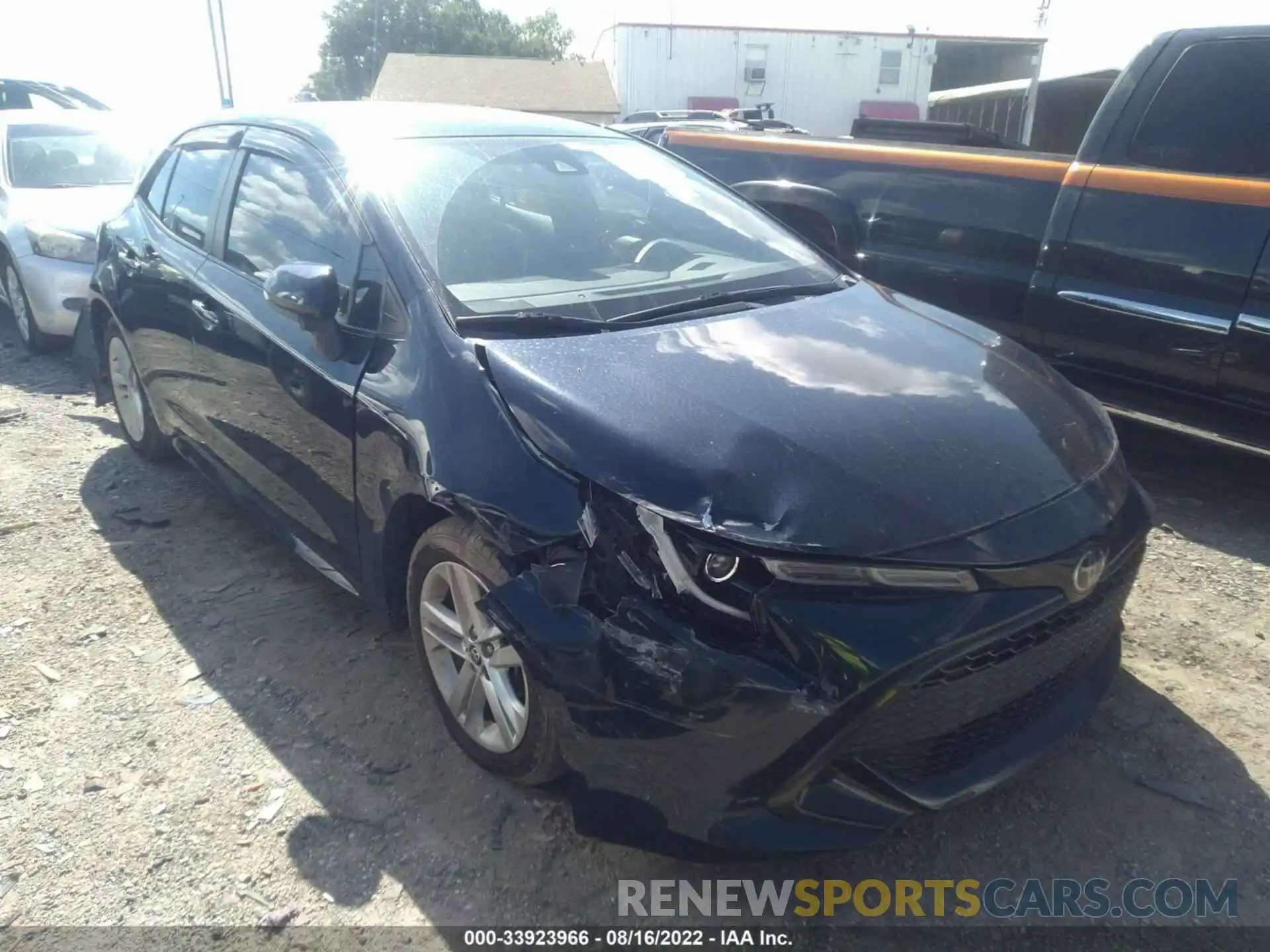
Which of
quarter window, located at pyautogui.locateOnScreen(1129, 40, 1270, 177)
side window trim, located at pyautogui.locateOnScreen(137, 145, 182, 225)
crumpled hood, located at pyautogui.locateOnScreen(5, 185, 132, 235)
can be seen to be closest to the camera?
quarter window, located at pyautogui.locateOnScreen(1129, 40, 1270, 177)

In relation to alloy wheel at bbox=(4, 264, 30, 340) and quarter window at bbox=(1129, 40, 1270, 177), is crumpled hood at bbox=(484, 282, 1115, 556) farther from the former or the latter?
alloy wheel at bbox=(4, 264, 30, 340)

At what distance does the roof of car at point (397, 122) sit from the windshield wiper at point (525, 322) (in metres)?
1.01

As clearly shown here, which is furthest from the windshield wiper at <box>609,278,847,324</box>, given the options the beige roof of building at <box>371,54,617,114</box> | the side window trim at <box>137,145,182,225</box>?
the beige roof of building at <box>371,54,617,114</box>

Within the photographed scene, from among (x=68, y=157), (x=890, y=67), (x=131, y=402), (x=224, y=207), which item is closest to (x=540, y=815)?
(x=224, y=207)

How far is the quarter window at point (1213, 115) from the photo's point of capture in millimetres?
3996

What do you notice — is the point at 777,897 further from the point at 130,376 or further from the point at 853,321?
the point at 130,376

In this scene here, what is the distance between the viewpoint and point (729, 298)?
3.16 metres

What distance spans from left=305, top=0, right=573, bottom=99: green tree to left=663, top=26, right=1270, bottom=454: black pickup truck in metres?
64.7

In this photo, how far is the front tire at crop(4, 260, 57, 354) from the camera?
7.06 metres

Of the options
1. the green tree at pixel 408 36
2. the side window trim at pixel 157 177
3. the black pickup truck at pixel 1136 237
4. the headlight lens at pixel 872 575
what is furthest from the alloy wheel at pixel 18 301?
the green tree at pixel 408 36

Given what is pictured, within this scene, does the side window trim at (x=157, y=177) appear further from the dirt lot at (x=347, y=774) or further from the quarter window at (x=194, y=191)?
the dirt lot at (x=347, y=774)

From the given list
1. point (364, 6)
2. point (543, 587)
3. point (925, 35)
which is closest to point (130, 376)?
point (543, 587)

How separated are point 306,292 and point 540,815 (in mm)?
1631

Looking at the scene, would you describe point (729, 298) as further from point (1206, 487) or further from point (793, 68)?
point (793, 68)
